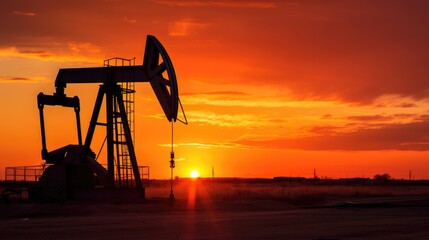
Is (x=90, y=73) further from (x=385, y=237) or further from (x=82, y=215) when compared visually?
(x=385, y=237)

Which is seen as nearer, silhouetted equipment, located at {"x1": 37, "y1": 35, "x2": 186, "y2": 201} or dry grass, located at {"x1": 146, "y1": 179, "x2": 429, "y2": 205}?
silhouetted equipment, located at {"x1": 37, "y1": 35, "x2": 186, "y2": 201}

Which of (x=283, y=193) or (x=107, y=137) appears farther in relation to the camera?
(x=283, y=193)

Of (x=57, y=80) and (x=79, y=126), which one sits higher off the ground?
(x=57, y=80)

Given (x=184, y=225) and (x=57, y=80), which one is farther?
(x=57, y=80)

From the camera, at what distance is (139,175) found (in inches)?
1257

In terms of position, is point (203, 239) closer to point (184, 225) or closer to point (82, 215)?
point (184, 225)

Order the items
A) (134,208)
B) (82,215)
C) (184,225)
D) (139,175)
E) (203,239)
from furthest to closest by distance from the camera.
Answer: (139,175) → (134,208) → (82,215) → (184,225) → (203,239)

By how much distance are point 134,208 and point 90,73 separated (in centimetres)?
Result: 746

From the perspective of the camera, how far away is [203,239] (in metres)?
15.3

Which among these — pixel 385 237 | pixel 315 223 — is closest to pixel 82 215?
pixel 315 223

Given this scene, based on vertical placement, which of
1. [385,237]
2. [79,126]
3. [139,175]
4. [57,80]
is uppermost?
[57,80]

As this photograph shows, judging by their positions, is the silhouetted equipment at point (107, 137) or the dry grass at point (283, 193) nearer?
the silhouetted equipment at point (107, 137)

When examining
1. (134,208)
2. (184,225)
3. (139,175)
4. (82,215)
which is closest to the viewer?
(184,225)

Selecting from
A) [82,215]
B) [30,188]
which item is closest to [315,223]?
[82,215]
